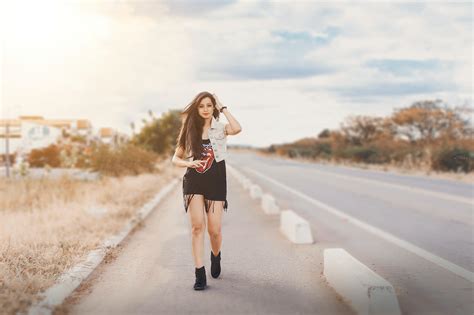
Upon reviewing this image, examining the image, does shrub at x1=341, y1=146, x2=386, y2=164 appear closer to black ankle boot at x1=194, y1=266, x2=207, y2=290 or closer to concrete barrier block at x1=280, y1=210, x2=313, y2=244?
concrete barrier block at x1=280, y1=210, x2=313, y2=244

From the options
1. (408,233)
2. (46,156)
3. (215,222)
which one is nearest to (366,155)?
(46,156)

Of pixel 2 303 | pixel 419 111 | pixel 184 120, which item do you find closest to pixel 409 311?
pixel 184 120

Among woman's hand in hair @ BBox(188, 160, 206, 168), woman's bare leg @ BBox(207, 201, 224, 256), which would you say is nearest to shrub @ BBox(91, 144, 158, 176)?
woman's bare leg @ BBox(207, 201, 224, 256)

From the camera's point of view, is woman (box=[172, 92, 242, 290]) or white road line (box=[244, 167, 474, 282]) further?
white road line (box=[244, 167, 474, 282])

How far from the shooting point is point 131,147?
2653cm

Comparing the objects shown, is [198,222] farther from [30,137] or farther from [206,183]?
[30,137]

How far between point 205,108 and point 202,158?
50 cm

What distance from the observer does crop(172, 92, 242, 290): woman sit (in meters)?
6.14

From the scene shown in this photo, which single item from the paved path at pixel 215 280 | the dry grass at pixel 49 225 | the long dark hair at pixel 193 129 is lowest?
the paved path at pixel 215 280

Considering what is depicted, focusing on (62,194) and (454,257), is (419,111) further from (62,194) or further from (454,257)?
(454,257)

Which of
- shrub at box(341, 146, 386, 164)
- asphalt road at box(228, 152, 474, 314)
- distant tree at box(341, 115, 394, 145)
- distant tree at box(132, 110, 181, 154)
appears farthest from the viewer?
distant tree at box(341, 115, 394, 145)

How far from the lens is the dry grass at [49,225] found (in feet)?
19.6

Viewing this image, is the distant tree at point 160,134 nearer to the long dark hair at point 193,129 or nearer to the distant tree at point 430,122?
the distant tree at point 430,122

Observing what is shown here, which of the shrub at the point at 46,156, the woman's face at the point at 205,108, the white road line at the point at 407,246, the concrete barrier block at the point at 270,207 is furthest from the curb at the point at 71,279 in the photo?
the shrub at the point at 46,156
